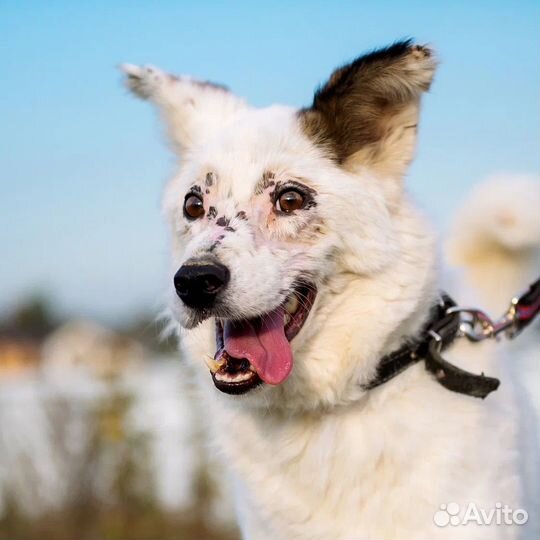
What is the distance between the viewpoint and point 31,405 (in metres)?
8.75

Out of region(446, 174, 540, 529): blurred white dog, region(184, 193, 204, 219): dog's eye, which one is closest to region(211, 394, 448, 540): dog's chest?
region(184, 193, 204, 219): dog's eye

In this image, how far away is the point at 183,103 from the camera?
434 centimetres

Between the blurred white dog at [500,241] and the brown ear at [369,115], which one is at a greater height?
the brown ear at [369,115]

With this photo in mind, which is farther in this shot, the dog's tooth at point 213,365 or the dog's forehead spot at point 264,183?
the dog's forehead spot at point 264,183

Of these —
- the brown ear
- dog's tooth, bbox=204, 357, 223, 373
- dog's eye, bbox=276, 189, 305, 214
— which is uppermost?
the brown ear

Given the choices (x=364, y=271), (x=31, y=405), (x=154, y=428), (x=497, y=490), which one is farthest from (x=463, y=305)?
(x=31, y=405)

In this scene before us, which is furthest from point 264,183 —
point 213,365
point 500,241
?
point 500,241

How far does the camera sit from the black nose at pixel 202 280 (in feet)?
10.6

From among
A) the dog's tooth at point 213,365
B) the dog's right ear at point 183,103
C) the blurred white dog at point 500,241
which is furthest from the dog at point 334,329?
the blurred white dog at point 500,241

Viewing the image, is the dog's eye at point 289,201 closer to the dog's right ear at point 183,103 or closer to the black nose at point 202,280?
the black nose at point 202,280

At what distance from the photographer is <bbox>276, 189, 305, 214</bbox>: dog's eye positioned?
11.7 ft

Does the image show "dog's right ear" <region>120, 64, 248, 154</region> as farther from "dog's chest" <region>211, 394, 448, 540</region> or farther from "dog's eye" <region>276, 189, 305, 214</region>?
"dog's chest" <region>211, 394, 448, 540</region>

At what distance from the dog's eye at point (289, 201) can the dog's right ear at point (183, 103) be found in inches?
31.5

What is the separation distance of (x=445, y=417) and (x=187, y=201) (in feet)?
4.22
